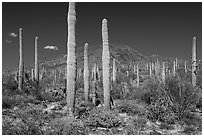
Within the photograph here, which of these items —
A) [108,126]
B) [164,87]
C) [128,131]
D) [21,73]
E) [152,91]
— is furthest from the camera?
[21,73]

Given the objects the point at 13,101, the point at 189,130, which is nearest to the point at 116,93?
the point at 13,101

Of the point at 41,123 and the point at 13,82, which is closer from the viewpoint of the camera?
the point at 41,123

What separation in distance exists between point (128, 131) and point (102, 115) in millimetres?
1351

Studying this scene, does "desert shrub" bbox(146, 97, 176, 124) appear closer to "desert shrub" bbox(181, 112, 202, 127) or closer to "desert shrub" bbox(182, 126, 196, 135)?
"desert shrub" bbox(181, 112, 202, 127)

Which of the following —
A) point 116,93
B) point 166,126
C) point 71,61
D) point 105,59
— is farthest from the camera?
point 116,93

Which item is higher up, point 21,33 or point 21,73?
point 21,33

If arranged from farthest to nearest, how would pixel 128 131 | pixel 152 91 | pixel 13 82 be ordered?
pixel 13 82, pixel 152 91, pixel 128 131

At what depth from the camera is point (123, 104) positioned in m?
11.1

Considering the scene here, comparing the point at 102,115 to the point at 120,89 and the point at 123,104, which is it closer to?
the point at 123,104

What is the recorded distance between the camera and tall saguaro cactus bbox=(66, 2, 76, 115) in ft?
28.2

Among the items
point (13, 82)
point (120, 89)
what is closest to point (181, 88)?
point (120, 89)

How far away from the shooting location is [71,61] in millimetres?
8617

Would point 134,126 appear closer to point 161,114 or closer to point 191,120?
point 161,114

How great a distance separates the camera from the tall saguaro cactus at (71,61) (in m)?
8.61
